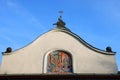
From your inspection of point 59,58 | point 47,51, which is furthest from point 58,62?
point 47,51

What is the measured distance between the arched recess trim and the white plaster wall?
21 centimetres

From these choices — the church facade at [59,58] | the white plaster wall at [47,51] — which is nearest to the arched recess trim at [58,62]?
the church facade at [59,58]

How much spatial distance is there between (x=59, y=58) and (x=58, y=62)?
1.13 ft

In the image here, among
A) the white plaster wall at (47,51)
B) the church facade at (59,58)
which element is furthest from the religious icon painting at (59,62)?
the white plaster wall at (47,51)

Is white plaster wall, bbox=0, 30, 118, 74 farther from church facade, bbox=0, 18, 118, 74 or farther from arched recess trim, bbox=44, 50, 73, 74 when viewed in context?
arched recess trim, bbox=44, 50, 73, 74

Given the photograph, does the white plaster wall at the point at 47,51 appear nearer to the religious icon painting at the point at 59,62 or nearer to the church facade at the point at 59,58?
the church facade at the point at 59,58

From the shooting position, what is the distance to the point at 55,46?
16875mm

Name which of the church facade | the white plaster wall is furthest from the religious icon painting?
the white plaster wall

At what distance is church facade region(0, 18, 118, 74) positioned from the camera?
→ 1584 centimetres

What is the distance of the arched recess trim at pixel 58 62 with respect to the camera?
1584 cm

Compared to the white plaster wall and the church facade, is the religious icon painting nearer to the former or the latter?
the church facade

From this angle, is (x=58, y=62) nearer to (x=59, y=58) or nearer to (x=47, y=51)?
(x=59, y=58)

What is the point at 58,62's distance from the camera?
16.2 m
